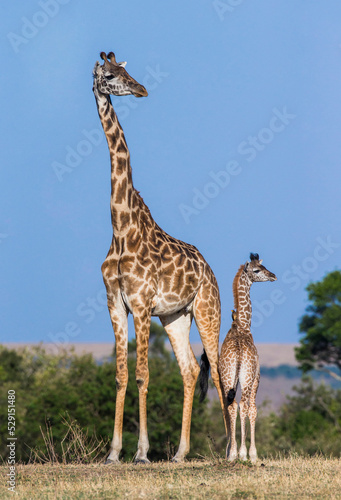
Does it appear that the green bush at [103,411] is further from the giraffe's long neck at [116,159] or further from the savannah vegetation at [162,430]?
the giraffe's long neck at [116,159]

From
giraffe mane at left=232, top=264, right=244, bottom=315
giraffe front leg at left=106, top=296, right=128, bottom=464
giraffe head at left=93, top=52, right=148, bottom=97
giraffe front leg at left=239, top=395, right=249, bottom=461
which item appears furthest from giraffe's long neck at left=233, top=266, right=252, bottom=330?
giraffe head at left=93, top=52, right=148, bottom=97

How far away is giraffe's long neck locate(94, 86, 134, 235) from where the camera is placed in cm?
1109

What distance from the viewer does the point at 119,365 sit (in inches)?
413

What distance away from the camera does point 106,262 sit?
10891mm

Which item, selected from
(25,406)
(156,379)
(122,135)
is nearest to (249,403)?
(122,135)

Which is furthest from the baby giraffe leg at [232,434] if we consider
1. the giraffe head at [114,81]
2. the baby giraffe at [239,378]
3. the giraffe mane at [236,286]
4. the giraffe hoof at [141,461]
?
the giraffe head at [114,81]

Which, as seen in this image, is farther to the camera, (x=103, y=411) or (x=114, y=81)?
(x=103, y=411)

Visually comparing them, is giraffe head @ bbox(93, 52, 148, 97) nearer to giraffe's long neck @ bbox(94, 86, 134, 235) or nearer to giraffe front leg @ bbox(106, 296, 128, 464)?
giraffe's long neck @ bbox(94, 86, 134, 235)

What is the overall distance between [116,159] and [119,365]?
3.29 m

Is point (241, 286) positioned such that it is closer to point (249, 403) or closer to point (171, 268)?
point (171, 268)

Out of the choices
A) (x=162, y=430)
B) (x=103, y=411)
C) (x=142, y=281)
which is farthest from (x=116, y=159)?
(x=103, y=411)

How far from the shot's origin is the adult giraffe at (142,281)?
10539 mm

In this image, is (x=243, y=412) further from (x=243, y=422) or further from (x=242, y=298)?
(x=242, y=298)

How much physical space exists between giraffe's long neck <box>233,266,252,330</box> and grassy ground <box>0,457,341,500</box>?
2458 mm
